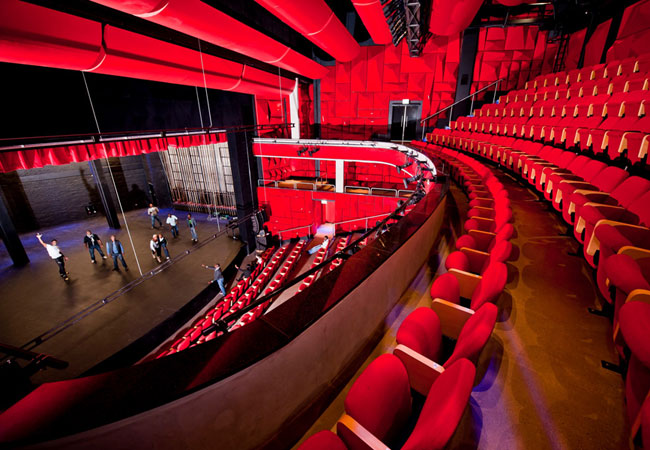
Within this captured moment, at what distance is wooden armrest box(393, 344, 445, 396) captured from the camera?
3.55 feet

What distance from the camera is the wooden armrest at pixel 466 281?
1698 millimetres

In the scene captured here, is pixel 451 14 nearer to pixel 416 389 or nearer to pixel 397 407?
pixel 416 389

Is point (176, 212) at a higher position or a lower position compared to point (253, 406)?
lower

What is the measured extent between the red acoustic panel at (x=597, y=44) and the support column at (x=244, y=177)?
9360 mm

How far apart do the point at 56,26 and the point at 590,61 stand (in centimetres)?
1007

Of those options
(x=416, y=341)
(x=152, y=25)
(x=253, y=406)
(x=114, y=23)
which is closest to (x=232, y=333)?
(x=253, y=406)

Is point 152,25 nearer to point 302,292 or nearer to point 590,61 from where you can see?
point 302,292

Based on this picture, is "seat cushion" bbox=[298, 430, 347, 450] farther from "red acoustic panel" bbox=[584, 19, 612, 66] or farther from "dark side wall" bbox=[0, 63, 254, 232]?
"red acoustic panel" bbox=[584, 19, 612, 66]

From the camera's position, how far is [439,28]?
17.4ft

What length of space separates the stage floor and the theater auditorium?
0.16ft

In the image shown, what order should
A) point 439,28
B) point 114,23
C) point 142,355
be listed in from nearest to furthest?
1. point 114,23
2. point 142,355
3. point 439,28

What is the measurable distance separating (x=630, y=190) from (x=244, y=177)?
8.79 meters

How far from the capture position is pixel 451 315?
1438 millimetres

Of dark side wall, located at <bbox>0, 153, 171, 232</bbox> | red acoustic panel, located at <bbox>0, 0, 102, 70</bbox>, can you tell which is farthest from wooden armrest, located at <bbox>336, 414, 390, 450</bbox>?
dark side wall, located at <bbox>0, 153, 171, 232</bbox>
